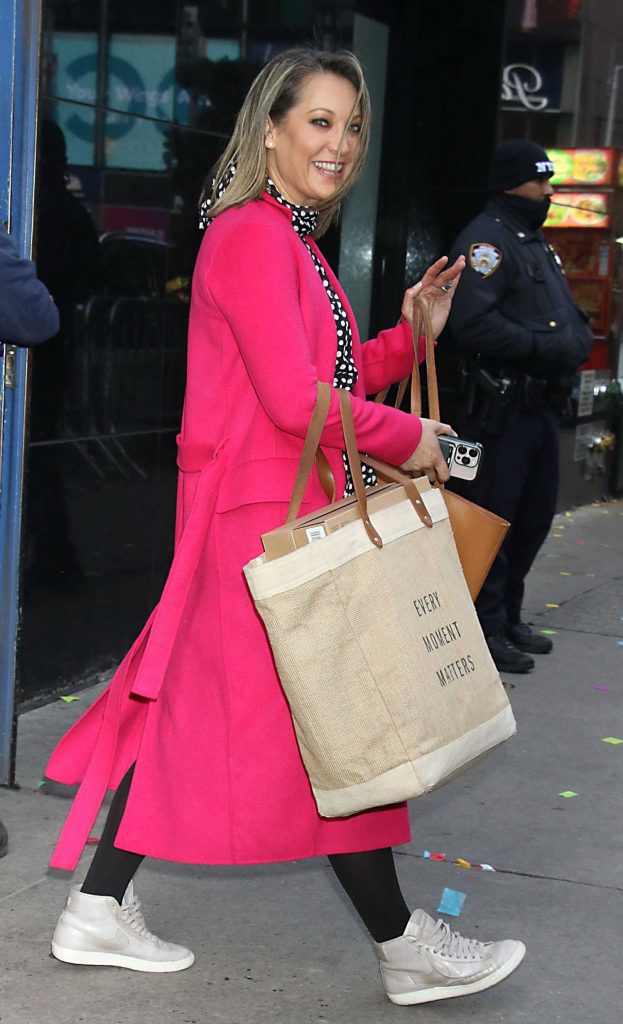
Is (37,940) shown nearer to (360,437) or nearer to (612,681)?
(360,437)

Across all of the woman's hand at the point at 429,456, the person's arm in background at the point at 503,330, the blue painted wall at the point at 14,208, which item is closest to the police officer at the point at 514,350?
the person's arm in background at the point at 503,330

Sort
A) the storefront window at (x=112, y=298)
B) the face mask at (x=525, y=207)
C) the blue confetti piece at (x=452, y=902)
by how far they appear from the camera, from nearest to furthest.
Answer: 1. the blue confetti piece at (x=452, y=902)
2. the storefront window at (x=112, y=298)
3. the face mask at (x=525, y=207)

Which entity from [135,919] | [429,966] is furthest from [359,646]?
[135,919]

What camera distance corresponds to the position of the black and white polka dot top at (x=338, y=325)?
308 cm

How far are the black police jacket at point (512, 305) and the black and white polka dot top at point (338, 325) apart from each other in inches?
104

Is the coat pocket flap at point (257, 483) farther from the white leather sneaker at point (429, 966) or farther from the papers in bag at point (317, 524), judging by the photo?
the white leather sneaker at point (429, 966)

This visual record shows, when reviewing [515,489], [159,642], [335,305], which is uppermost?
[335,305]

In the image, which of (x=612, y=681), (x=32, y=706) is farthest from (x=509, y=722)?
(x=612, y=681)

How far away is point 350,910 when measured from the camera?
368 cm

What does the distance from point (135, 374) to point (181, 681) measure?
2.60 m

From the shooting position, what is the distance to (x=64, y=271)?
201 inches

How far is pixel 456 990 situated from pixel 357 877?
0.35 metres

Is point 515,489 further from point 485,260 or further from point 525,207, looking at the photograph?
point 525,207

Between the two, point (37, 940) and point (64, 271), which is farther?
point (64, 271)
